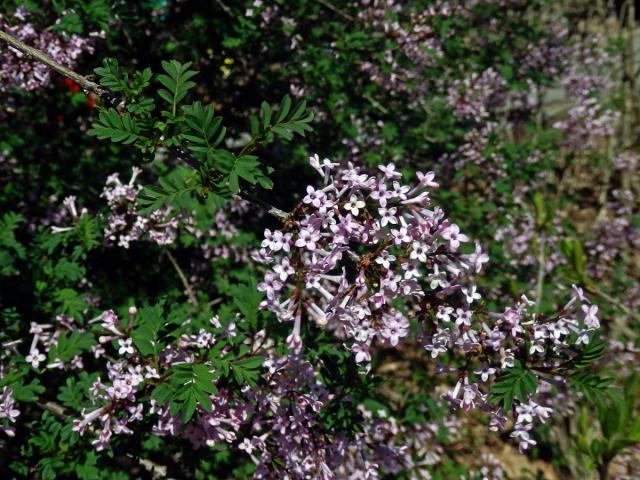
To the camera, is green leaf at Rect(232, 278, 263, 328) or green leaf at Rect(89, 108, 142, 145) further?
green leaf at Rect(232, 278, 263, 328)

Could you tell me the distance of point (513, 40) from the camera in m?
6.59

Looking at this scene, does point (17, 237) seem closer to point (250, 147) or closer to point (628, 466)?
point (250, 147)

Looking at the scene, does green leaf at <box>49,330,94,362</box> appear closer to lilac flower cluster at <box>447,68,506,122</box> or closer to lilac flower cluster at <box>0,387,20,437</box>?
lilac flower cluster at <box>0,387,20,437</box>

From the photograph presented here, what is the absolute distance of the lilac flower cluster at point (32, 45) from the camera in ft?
9.56

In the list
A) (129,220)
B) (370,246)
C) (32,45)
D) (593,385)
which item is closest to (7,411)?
(129,220)

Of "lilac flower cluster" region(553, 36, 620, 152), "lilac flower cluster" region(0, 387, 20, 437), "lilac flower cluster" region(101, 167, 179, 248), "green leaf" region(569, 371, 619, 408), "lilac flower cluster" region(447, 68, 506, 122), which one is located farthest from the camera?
"lilac flower cluster" region(553, 36, 620, 152)

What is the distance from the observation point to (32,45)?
314 cm

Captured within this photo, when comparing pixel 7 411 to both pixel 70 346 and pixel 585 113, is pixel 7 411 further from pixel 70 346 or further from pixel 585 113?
pixel 585 113

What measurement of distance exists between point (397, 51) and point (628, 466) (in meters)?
4.98

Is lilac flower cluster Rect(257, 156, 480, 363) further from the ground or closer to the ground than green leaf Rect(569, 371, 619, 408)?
further from the ground

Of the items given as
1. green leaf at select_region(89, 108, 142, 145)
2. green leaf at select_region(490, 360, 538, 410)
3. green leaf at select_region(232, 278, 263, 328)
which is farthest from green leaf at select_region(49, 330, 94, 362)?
green leaf at select_region(490, 360, 538, 410)

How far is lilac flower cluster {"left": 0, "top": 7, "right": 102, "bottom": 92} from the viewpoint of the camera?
2915 millimetres

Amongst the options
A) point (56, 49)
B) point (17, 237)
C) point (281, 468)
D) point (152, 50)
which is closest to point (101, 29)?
point (56, 49)

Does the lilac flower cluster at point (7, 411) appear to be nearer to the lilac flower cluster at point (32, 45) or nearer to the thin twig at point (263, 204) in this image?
the thin twig at point (263, 204)
